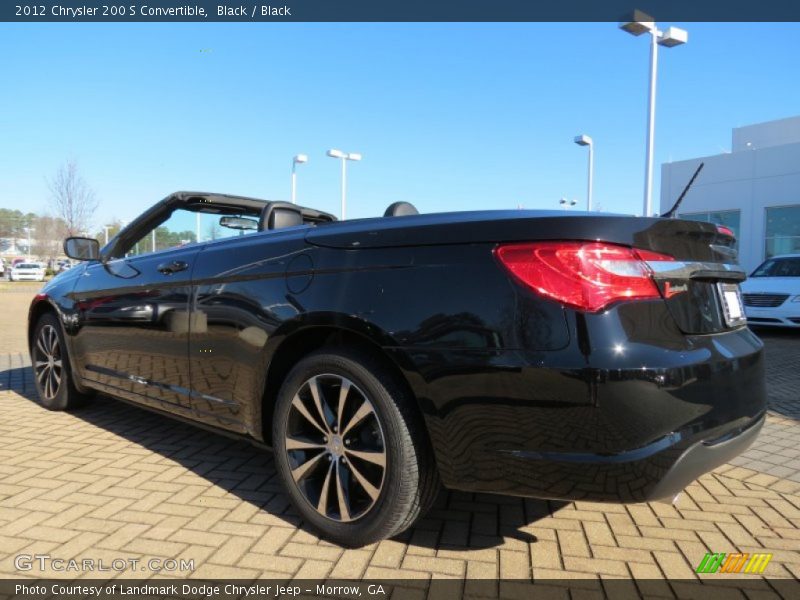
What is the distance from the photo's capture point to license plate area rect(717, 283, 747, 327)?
2.36 m

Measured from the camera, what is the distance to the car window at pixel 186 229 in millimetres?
3854

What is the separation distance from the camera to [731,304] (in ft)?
8.10

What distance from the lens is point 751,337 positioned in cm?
252

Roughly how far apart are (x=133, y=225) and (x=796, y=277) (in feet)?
36.8

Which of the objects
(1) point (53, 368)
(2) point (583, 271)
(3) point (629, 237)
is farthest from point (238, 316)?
(1) point (53, 368)

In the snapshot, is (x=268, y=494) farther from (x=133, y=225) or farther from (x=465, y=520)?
(x=133, y=225)

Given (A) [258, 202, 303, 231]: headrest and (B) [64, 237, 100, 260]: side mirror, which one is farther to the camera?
(B) [64, 237, 100, 260]: side mirror

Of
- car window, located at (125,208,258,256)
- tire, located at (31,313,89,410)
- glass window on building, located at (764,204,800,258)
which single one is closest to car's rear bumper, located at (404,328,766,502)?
car window, located at (125,208,258,256)

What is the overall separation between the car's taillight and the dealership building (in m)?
21.7

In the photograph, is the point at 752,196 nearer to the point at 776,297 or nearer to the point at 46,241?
the point at 776,297

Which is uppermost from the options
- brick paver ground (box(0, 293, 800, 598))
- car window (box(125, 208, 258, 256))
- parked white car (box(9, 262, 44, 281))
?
car window (box(125, 208, 258, 256))

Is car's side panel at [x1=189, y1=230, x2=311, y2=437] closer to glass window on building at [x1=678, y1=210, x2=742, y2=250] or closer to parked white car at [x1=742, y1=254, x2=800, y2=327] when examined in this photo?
parked white car at [x1=742, y1=254, x2=800, y2=327]

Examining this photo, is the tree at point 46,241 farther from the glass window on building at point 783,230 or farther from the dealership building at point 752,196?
the glass window on building at point 783,230

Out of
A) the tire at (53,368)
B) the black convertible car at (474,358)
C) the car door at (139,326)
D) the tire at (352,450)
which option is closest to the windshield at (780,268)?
the black convertible car at (474,358)
